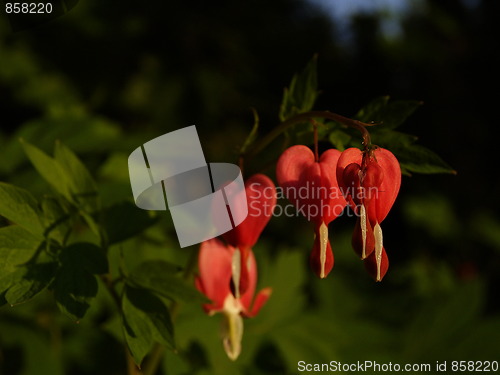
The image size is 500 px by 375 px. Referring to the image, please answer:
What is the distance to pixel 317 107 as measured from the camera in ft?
11.1

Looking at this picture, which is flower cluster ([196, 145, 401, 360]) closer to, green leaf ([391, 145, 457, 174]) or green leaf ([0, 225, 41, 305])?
green leaf ([391, 145, 457, 174])

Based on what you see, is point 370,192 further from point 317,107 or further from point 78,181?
point 317,107

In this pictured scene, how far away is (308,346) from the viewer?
1675 mm

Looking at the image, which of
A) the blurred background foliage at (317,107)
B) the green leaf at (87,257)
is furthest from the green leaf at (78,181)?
the blurred background foliage at (317,107)

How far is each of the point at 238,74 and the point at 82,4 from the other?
3.45 ft

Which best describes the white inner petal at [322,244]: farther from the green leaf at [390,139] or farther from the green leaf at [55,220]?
the green leaf at [55,220]

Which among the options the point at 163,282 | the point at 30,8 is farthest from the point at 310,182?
the point at 30,8

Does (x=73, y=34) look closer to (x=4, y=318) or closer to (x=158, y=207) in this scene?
(x=4, y=318)

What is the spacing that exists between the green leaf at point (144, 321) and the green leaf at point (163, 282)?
0.02m

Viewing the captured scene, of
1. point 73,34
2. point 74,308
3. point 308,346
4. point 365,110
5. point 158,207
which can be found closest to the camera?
point 74,308

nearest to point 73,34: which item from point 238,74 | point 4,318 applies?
point 238,74

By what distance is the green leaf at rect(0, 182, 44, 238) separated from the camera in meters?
1.11

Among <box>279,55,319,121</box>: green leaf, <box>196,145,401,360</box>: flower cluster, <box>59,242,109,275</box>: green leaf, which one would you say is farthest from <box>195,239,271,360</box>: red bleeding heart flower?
<box>279,55,319,121</box>: green leaf

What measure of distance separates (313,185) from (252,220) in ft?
0.48
